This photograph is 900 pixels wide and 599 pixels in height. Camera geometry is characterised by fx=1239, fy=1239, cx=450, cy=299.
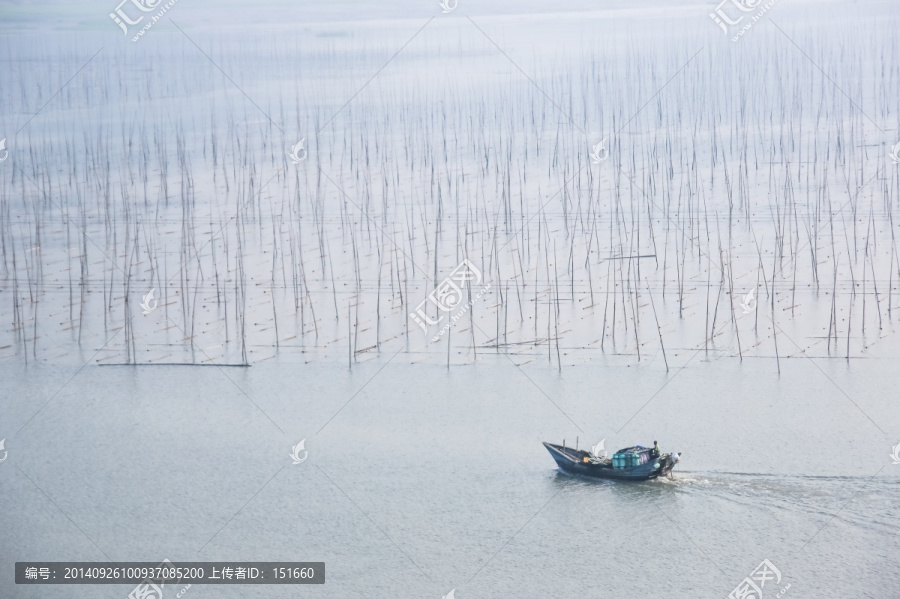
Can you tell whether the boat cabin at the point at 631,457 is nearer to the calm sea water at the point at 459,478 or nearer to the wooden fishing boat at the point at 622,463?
the wooden fishing boat at the point at 622,463

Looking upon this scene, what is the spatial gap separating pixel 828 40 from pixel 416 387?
964 cm

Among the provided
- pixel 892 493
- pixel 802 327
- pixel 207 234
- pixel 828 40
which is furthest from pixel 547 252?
pixel 828 40

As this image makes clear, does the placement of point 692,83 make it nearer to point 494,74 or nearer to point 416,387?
point 494,74

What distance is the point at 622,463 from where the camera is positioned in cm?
828

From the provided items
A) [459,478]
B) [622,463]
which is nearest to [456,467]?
[459,478]

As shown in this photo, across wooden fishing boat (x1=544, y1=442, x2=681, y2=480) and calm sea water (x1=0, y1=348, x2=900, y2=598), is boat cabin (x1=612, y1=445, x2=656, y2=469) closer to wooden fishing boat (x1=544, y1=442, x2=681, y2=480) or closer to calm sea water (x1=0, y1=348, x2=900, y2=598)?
wooden fishing boat (x1=544, y1=442, x2=681, y2=480)

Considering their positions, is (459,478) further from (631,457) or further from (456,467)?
(631,457)

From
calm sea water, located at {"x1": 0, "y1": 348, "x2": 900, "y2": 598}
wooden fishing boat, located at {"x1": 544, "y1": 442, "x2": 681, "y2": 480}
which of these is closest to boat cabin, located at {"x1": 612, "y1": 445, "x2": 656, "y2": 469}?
wooden fishing boat, located at {"x1": 544, "y1": 442, "x2": 681, "y2": 480}

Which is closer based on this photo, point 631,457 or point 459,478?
point 631,457

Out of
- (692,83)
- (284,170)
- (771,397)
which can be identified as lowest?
(771,397)

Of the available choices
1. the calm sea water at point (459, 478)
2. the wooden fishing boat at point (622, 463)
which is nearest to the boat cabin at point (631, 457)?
the wooden fishing boat at point (622, 463)

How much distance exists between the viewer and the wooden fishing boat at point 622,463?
26.9 ft

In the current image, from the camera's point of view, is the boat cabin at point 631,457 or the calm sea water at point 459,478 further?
the boat cabin at point 631,457

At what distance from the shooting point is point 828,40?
16.5m
